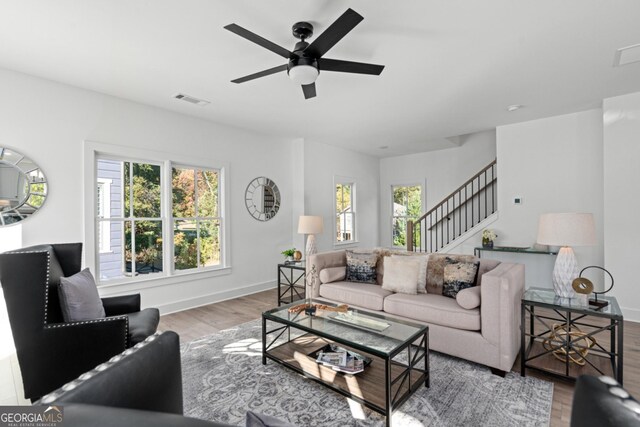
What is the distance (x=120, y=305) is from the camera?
2664mm

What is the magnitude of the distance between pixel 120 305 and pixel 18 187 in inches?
68.7

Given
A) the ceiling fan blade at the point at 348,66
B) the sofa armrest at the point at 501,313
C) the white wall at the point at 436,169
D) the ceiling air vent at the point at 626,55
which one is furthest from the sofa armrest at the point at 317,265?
the white wall at the point at 436,169

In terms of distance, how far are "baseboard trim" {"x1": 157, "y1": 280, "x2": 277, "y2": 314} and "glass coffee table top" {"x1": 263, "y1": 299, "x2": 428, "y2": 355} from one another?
220 cm

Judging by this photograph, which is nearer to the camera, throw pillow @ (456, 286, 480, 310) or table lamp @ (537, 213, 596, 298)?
table lamp @ (537, 213, 596, 298)

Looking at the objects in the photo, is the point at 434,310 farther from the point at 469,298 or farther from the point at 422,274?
the point at 422,274

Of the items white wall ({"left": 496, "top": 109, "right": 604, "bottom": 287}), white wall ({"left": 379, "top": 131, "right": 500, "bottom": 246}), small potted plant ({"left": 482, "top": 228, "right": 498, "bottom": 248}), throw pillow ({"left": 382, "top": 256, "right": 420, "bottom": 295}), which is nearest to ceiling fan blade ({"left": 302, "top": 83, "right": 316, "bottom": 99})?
throw pillow ({"left": 382, "top": 256, "right": 420, "bottom": 295})

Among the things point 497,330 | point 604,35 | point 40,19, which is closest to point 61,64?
point 40,19

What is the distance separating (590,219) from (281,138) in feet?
15.0

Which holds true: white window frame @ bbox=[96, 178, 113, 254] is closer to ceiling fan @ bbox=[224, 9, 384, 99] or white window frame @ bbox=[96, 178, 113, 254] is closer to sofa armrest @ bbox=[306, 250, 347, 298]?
sofa armrest @ bbox=[306, 250, 347, 298]

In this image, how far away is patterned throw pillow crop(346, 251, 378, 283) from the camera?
3806 mm

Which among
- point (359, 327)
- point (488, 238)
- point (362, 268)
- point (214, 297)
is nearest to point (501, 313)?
point (359, 327)

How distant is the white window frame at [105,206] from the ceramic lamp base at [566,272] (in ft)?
15.7

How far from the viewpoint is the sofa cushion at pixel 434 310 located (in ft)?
8.63

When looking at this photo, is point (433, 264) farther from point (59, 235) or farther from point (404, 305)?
point (59, 235)
